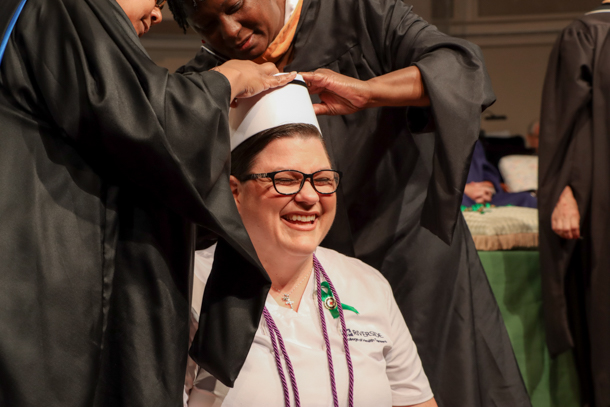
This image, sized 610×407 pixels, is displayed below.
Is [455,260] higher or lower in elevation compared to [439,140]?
lower

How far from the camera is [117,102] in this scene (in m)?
1.10

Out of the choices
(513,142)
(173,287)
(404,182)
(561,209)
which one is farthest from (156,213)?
(513,142)

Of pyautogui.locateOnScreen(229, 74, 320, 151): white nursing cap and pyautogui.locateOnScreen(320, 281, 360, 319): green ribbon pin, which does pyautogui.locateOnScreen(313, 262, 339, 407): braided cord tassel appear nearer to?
pyautogui.locateOnScreen(320, 281, 360, 319): green ribbon pin

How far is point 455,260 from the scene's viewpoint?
2.05 m

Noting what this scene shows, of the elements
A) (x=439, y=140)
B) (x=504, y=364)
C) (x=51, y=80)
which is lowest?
(x=504, y=364)

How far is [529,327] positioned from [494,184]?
213cm

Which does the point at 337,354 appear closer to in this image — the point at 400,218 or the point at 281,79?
the point at 400,218

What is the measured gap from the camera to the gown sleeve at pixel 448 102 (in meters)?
1.69

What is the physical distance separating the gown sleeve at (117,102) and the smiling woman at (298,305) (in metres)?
0.43

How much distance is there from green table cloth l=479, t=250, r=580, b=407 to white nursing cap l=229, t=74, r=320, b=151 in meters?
1.88

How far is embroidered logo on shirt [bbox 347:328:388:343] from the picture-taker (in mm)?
1661

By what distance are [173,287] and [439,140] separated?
0.83 meters

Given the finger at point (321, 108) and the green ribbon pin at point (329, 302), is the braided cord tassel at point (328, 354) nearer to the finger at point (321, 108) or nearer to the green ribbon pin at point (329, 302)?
the green ribbon pin at point (329, 302)

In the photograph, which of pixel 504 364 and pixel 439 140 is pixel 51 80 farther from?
pixel 504 364
